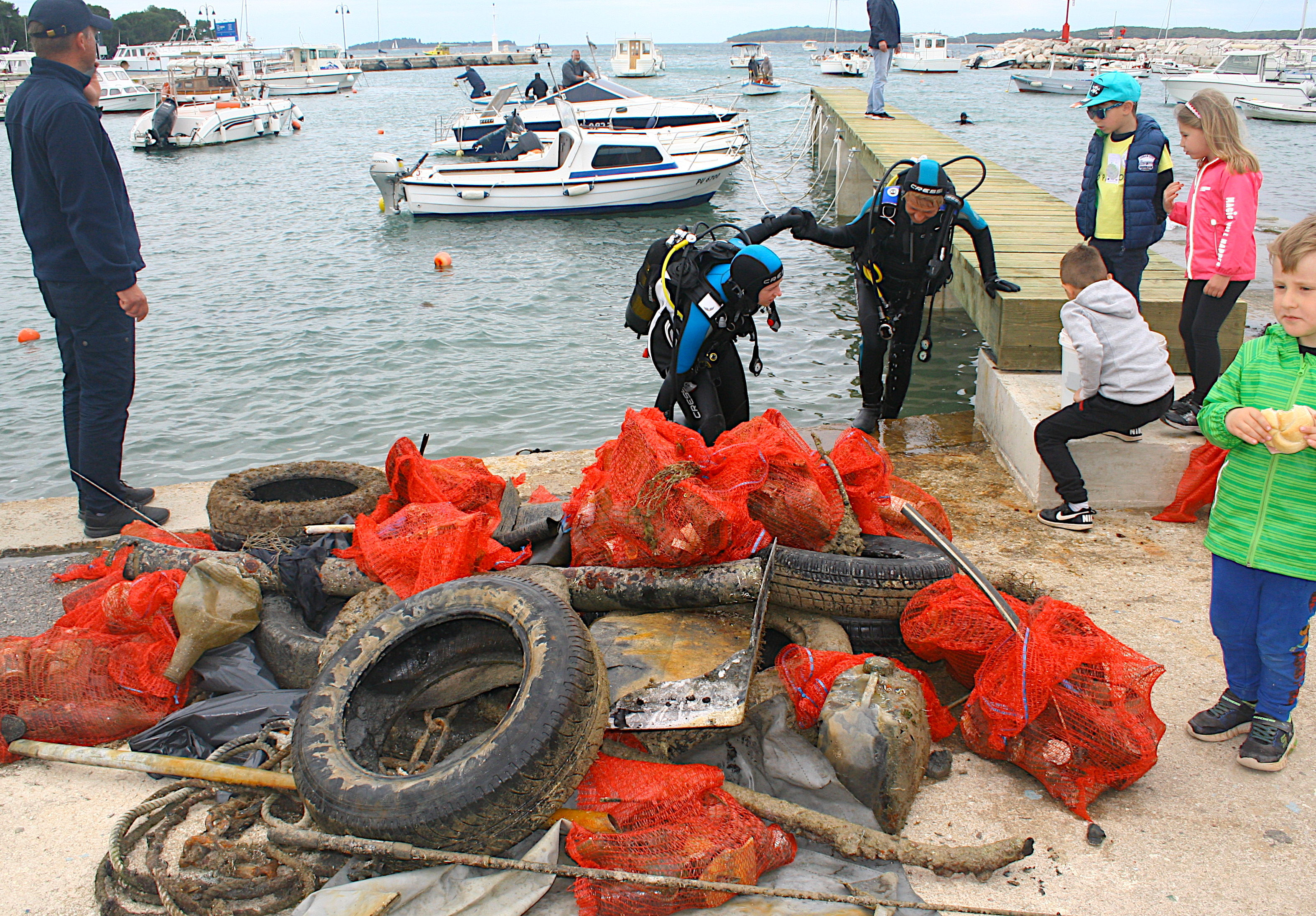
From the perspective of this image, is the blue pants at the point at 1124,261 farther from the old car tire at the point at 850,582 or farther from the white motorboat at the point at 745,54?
the white motorboat at the point at 745,54

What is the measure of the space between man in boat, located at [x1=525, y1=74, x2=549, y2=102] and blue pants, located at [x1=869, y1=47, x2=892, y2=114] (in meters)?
12.5

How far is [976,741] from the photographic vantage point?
3.05m

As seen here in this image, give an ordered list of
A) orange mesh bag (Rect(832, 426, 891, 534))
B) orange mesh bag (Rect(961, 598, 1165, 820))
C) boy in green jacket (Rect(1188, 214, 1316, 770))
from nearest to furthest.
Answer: boy in green jacket (Rect(1188, 214, 1316, 770)) → orange mesh bag (Rect(961, 598, 1165, 820)) → orange mesh bag (Rect(832, 426, 891, 534))

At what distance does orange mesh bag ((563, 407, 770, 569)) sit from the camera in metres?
3.57

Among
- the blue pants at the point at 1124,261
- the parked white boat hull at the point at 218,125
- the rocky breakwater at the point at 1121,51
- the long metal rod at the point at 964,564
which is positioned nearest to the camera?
the long metal rod at the point at 964,564

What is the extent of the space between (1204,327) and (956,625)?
9.92ft

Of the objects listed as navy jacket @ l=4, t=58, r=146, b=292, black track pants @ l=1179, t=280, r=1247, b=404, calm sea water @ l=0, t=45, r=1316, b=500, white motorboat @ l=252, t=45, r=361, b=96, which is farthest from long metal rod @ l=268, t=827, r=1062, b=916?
white motorboat @ l=252, t=45, r=361, b=96

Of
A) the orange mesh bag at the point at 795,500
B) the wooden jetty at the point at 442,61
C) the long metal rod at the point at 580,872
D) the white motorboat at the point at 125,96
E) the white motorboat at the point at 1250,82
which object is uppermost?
the wooden jetty at the point at 442,61

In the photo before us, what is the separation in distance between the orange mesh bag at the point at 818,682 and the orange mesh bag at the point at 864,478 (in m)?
1.05

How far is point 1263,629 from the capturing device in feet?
9.51

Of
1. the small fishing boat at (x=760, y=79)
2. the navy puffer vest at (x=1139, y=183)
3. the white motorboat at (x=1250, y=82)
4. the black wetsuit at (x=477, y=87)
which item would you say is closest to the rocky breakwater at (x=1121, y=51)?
the white motorboat at (x=1250, y=82)

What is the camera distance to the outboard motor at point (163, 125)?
37562mm

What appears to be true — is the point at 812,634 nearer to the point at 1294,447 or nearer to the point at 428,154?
the point at 1294,447

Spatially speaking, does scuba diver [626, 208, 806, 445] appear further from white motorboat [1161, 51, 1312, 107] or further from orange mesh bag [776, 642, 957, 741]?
white motorboat [1161, 51, 1312, 107]
